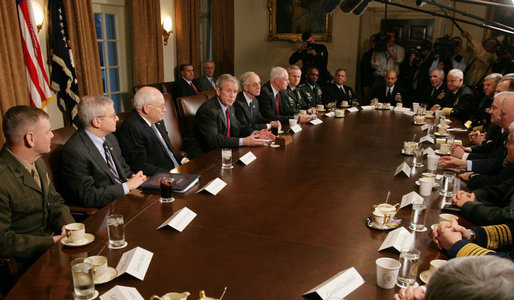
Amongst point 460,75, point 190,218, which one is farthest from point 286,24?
point 190,218

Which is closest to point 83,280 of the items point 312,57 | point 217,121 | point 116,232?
point 116,232

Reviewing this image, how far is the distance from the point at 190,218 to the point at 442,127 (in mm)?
2957

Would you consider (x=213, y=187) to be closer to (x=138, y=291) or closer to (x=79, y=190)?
(x=79, y=190)

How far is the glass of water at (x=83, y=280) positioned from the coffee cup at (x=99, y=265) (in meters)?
0.10

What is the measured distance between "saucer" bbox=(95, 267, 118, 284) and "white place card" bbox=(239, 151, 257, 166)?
1458mm

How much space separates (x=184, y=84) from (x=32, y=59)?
2.73 m

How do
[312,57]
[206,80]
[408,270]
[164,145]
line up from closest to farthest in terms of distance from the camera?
[408,270] → [164,145] → [206,80] → [312,57]

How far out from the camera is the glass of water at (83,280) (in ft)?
4.22

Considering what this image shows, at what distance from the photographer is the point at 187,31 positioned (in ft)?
23.2

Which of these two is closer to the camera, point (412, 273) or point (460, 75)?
point (412, 273)

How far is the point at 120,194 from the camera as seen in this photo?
243cm

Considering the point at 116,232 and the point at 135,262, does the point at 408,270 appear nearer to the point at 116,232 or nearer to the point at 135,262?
the point at 135,262

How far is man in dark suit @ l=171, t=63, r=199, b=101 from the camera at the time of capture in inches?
262

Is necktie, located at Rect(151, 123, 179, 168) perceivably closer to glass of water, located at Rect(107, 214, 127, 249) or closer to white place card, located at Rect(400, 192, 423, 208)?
glass of water, located at Rect(107, 214, 127, 249)
